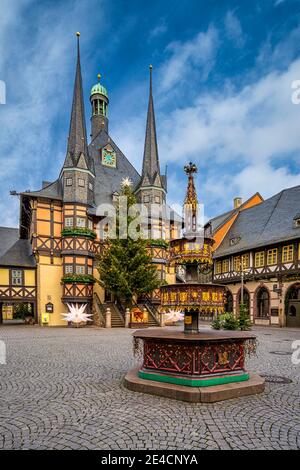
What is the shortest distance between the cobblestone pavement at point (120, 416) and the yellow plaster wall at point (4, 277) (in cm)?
1884

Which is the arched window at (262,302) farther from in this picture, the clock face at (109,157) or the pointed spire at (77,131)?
the clock face at (109,157)

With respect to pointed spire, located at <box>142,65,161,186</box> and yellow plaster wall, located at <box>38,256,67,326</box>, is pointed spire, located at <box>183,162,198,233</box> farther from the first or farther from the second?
pointed spire, located at <box>142,65,161,186</box>

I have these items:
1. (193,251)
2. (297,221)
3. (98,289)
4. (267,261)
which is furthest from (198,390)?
(267,261)

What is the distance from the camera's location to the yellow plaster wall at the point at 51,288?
26.3m

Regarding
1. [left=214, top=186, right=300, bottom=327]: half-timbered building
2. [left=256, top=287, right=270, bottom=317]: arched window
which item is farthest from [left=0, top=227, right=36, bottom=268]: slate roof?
[left=256, top=287, right=270, bottom=317]: arched window

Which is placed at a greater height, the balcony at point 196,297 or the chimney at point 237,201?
the chimney at point 237,201

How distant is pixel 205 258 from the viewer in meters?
7.82

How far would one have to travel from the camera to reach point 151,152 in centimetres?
3259

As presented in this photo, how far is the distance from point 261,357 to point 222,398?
5.84 meters

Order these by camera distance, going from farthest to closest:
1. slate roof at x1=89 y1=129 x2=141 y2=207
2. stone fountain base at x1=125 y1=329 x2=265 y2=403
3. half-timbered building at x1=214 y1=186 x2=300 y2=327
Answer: slate roof at x1=89 y1=129 x2=141 y2=207
half-timbered building at x1=214 y1=186 x2=300 y2=327
stone fountain base at x1=125 y1=329 x2=265 y2=403

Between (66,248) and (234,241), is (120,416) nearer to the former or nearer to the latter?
Answer: (66,248)

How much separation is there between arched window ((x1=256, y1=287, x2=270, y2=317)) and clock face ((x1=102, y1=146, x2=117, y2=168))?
19.6 meters

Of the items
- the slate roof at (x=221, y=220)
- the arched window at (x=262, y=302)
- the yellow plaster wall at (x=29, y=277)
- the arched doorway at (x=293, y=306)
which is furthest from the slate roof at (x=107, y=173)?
the arched doorway at (x=293, y=306)

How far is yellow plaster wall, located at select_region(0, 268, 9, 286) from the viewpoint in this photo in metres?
26.2
